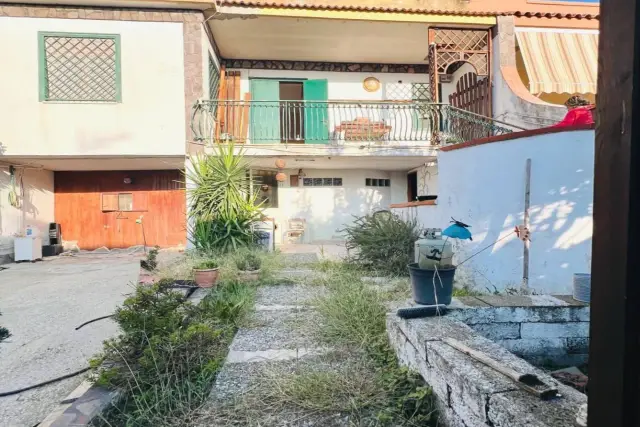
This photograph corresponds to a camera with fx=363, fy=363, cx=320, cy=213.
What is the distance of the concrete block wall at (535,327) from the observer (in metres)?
2.54

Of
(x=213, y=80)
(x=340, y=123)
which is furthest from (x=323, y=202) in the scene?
(x=213, y=80)

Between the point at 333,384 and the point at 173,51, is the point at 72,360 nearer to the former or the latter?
the point at 333,384

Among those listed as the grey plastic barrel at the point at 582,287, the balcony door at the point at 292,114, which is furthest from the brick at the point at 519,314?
the balcony door at the point at 292,114

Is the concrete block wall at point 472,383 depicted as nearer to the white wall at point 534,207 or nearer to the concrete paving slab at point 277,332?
the concrete paving slab at point 277,332

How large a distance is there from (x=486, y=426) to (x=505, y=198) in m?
3.72

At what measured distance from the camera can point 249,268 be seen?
513cm

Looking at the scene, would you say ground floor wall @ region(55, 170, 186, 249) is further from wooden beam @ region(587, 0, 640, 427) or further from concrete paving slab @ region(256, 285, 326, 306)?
wooden beam @ region(587, 0, 640, 427)

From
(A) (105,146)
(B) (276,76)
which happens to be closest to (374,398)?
(A) (105,146)

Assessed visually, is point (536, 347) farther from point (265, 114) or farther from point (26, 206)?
point (26, 206)

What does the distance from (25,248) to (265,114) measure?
6.57m

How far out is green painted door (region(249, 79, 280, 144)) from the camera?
977cm

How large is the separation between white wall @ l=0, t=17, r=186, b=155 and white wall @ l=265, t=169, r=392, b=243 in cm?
340

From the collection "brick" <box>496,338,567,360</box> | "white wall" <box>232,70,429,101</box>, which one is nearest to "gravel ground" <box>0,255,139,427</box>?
"brick" <box>496,338,567,360</box>

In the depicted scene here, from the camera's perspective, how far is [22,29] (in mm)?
7531
